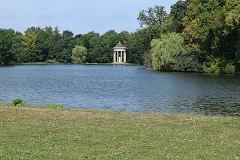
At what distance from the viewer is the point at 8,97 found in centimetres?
3059

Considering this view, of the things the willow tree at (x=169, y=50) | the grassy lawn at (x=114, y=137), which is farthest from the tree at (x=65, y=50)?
the grassy lawn at (x=114, y=137)

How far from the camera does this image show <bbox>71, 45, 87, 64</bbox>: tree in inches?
5866

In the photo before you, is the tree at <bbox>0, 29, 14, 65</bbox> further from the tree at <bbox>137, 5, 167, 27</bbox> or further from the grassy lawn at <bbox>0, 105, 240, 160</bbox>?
the grassy lawn at <bbox>0, 105, 240, 160</bbox>

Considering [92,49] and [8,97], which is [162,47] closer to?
[8,97]

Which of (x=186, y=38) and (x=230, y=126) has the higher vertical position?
(x=186, y=38)

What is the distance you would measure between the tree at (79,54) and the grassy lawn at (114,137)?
435 feet

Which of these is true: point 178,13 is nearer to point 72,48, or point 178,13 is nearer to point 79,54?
point 79,54

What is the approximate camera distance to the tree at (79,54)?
149 m

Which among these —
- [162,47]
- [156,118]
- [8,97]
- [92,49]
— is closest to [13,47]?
[92,49]

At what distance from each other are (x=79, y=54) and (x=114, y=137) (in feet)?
461

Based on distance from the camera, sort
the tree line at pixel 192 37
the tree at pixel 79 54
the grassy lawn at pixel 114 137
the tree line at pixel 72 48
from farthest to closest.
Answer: the tree at pixel 79 54 → the tree line at pixel 72 48 → the tree line at pixel 192 37 → the grassy lawn at pixel 114 137

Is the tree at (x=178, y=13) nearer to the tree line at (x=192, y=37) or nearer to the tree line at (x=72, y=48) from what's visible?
the tree line at (x=192, y=37)

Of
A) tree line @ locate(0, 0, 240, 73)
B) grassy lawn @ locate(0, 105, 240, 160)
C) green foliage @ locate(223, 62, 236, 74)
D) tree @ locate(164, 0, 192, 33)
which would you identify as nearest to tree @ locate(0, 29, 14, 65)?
tree line @ locate(0, 0, 240, 73)

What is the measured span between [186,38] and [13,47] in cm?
7566
